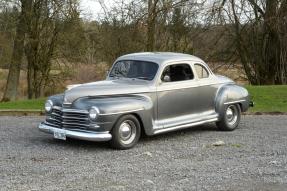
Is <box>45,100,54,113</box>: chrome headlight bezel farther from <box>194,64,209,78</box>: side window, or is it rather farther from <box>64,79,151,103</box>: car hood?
<box>194,64,209,78</box>: side window

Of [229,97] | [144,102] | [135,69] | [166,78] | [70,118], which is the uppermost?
[135,69]

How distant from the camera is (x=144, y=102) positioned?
9.57 m

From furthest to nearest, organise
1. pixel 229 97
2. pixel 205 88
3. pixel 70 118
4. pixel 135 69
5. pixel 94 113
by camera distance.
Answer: pixel 229 97 → pixel 205 88 → pixel 135 69 → pixel 70 118 → pixel 94 113

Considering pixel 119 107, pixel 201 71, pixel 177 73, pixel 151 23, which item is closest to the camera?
pixel 119 107

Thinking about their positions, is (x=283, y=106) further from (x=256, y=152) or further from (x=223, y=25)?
(x=223, y=25)

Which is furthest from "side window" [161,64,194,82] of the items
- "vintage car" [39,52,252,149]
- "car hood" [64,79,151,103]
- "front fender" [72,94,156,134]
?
"front fender" [72,94,156,134]

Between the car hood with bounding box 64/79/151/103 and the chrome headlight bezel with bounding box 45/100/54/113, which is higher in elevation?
the car hood with bounding box 64/79/151/103

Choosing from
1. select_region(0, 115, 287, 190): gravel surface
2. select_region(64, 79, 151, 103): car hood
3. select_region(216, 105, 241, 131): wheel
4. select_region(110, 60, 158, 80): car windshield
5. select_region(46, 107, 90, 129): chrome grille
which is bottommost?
select_region(0, 115, 287, 190): gravel surface

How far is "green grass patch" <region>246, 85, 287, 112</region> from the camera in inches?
605

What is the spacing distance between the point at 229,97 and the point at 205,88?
0.74m

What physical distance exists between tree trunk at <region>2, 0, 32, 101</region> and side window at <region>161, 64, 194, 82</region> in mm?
15381

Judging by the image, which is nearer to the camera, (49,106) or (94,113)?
(94,113)

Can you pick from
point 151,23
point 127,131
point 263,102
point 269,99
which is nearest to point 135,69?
point 127,131

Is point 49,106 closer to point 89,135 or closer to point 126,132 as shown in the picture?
point 89,135
